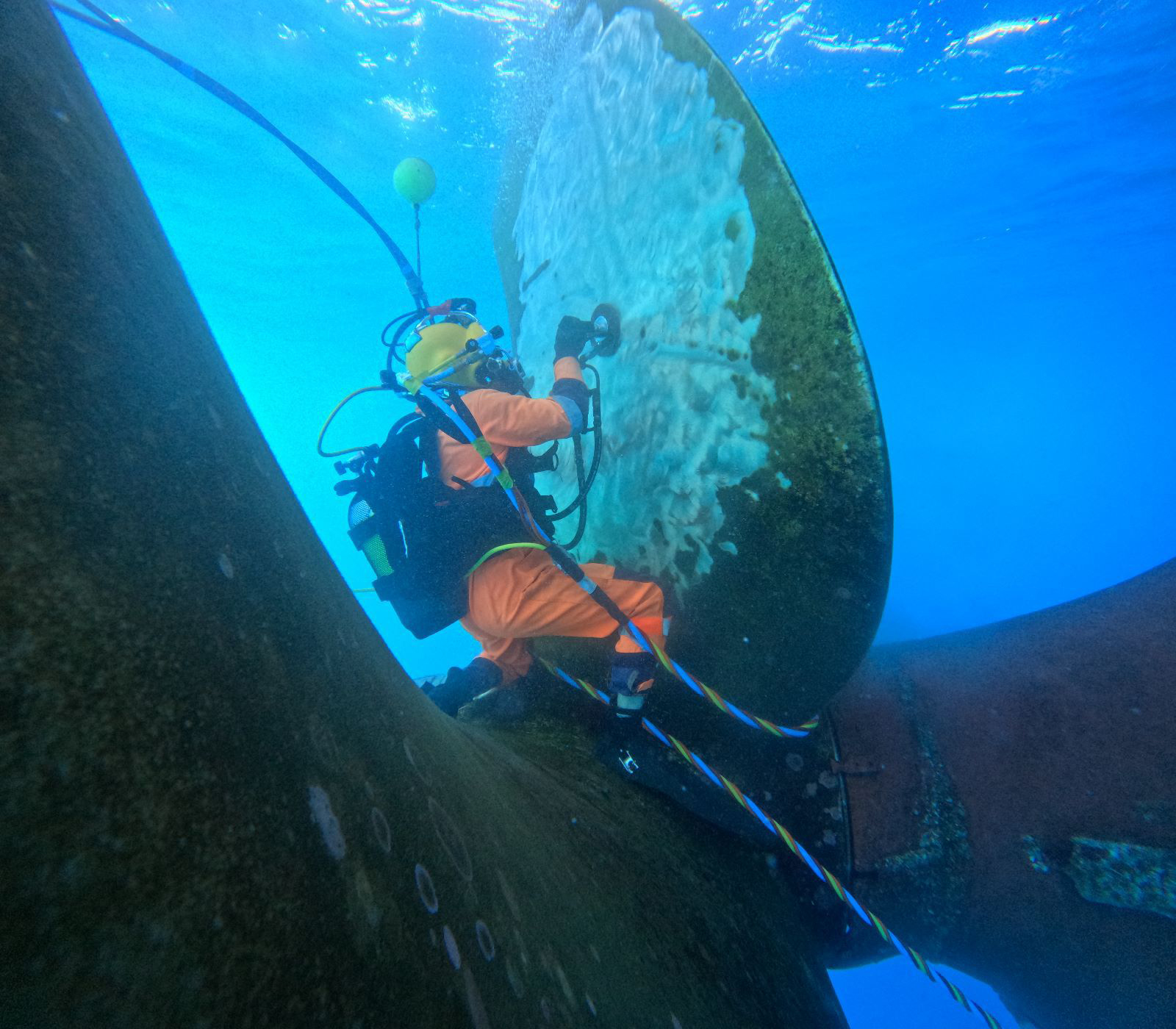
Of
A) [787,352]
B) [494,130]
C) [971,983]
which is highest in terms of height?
[494,130]

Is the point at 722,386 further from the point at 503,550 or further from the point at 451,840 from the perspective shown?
the point at 451,840

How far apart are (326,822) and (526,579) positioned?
265 cm

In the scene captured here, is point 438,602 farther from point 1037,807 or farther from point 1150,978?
point 1150,978

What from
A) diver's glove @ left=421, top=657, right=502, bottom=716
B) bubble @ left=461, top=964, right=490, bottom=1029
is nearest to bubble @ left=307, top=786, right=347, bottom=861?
bubble @ left=461, top=964, right=490, bottom=1029

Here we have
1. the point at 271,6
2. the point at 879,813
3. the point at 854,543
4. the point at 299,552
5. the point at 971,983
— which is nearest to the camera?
the point at 299,552

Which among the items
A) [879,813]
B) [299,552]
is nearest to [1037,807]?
[879,813]

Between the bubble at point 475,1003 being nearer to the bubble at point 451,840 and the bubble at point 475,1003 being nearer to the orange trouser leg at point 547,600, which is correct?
the bubble at point 451,840

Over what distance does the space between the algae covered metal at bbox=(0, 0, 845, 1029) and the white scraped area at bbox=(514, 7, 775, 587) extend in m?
1.85

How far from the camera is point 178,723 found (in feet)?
2.18

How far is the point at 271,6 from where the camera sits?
11188 mm

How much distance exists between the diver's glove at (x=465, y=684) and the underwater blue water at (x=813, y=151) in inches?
113

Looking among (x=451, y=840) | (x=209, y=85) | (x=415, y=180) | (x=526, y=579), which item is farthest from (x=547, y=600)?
(x=209, y=85)

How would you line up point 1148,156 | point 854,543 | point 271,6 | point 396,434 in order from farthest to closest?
point 1148,156 < point 271,6 < point 396,434 < point 854,543

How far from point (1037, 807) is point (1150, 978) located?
726 millimetres
